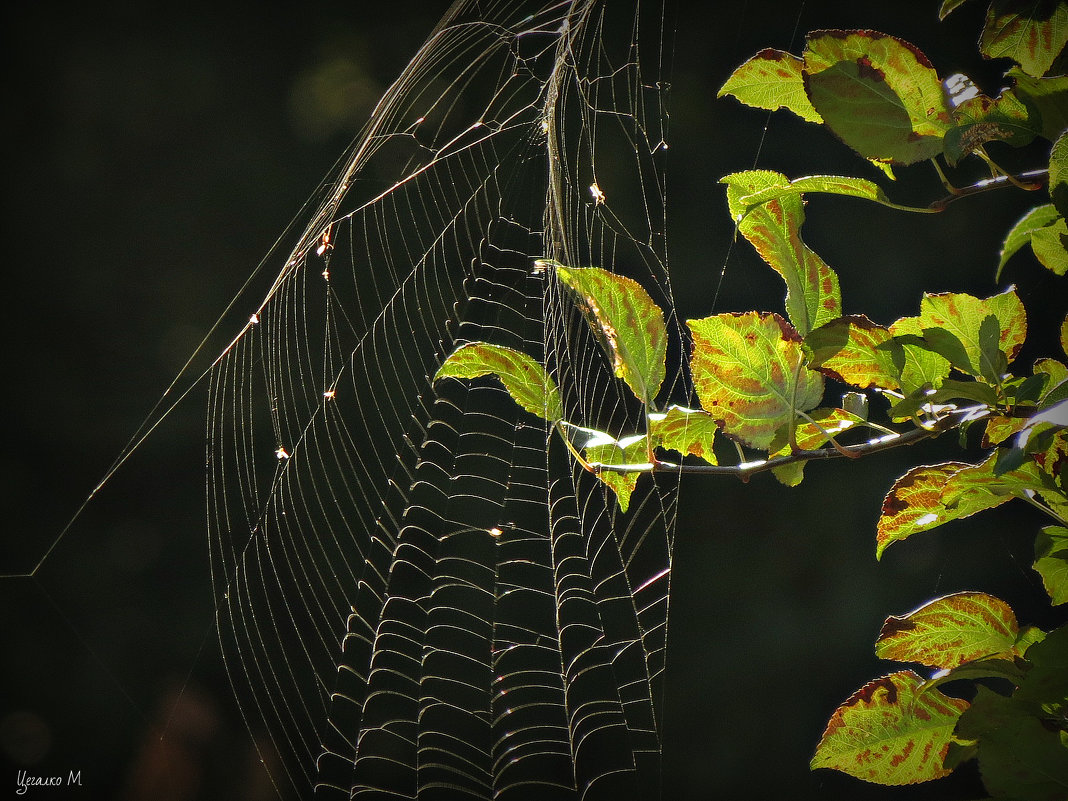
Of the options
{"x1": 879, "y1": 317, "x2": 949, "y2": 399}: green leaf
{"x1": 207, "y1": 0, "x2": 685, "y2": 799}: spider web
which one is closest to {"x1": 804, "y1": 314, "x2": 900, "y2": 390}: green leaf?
{"x1": 879, "y1": 317, "x2": 949, "y2": 399}: green leaf

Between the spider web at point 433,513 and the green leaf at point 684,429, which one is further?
the spider web at point 433,513

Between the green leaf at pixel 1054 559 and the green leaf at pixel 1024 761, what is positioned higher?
the green leaf at pixel 1054 559

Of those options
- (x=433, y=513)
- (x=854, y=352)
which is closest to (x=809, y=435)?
(x=854, y=352)

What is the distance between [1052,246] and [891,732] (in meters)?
0.16

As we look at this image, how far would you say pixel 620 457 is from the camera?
240mm

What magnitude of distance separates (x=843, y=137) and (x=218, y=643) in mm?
679

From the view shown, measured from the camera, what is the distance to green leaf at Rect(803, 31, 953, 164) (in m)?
0.19

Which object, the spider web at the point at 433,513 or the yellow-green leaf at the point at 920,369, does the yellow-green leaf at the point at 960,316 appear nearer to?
the yellow-green leaf at the point at 920,369


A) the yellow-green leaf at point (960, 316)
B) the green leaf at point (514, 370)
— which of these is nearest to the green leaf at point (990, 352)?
the yellow-green leaf at point (960, 316)

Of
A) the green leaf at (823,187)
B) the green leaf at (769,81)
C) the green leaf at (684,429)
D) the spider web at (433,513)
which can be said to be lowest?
the spider web at (433,513)

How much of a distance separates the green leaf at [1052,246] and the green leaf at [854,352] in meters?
0.06

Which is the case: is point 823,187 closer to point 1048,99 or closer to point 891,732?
point 1048,99

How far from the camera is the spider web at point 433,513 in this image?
0.65 metres

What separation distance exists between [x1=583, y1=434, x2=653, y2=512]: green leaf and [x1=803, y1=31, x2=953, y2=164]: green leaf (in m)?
0.11
